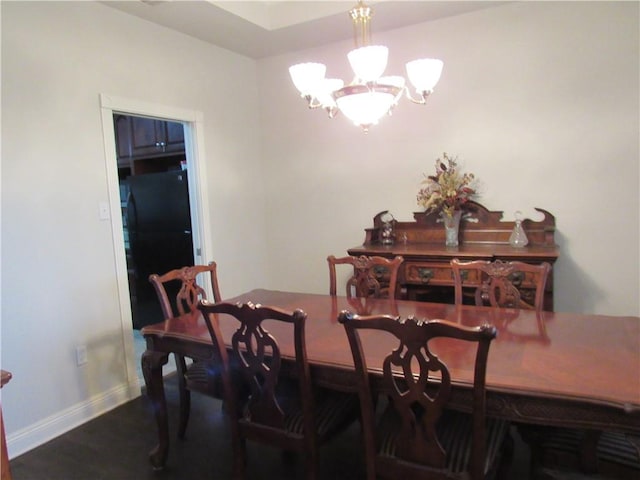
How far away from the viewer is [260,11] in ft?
10.8

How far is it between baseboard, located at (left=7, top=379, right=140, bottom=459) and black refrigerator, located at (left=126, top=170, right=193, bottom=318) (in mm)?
1283

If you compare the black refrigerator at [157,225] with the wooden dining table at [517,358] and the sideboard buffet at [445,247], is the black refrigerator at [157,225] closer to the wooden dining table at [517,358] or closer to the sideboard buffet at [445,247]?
the sideboard buffet at [445,247]

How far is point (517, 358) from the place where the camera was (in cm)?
160

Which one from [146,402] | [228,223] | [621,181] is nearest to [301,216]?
[228,223]

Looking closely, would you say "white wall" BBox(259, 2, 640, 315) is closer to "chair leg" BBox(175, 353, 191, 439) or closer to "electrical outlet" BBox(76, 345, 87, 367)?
"chair leg" BBox(175, 353, 191, 439)

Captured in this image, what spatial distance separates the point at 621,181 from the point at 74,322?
11.6 ft

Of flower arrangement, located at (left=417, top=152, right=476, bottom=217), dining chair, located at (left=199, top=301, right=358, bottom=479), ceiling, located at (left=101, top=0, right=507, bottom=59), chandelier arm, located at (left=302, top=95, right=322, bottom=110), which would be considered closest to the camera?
dining chair, located at (left=199, top=301, right=358, bottom=479)

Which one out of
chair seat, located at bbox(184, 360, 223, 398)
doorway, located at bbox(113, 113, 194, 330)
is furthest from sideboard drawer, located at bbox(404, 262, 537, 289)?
doorway, located at bbox(113, 113, 194, 330)

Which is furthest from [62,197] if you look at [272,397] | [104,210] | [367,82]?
[367,82]

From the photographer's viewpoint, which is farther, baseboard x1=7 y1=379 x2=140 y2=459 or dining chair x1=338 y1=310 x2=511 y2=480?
baseboard x1=7 y1=379 x2=140 y2=459

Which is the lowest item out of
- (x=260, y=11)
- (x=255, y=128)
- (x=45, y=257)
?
(x=45, y=257)

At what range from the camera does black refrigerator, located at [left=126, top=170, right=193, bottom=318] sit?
3877 millimetres

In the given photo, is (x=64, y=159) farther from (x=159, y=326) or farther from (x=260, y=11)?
(x=260, y=11)

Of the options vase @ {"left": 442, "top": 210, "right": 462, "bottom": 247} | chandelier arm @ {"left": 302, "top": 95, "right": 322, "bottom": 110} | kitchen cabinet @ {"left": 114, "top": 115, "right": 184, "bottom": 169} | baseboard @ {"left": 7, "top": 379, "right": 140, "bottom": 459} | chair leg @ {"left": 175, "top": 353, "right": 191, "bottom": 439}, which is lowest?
baseboard @ {"left": 7, "top": 379, "right": 140, "bottom": 459}
